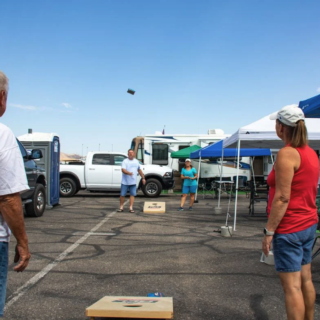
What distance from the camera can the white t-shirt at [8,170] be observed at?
6.87 feet

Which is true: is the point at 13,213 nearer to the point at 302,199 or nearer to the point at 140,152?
the point at 302,199

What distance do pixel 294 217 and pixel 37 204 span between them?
8.23 metres

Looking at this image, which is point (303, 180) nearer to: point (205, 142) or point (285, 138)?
point (285, 138)

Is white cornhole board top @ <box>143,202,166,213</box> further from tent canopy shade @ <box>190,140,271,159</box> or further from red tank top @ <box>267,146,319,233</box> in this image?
red tank top @ <box>267,146,319,233</box>

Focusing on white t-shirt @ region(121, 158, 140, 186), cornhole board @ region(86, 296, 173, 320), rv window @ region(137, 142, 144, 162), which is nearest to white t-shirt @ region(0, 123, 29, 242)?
cornhole board @ region(86, 296, 173, 320)

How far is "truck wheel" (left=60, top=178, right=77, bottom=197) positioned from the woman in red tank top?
13864 mm

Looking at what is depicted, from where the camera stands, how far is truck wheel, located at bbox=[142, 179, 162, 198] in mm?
16406

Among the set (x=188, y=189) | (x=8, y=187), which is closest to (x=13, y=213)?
(x=8, y=187)

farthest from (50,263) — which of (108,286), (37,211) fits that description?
(37,211)

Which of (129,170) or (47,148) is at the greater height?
(47,148)

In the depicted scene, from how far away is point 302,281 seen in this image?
2.86 m

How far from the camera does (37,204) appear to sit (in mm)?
9867

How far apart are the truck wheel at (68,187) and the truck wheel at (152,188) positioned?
2.89m

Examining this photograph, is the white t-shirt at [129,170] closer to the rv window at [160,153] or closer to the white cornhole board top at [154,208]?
the white cornhole board top at [154,208]
